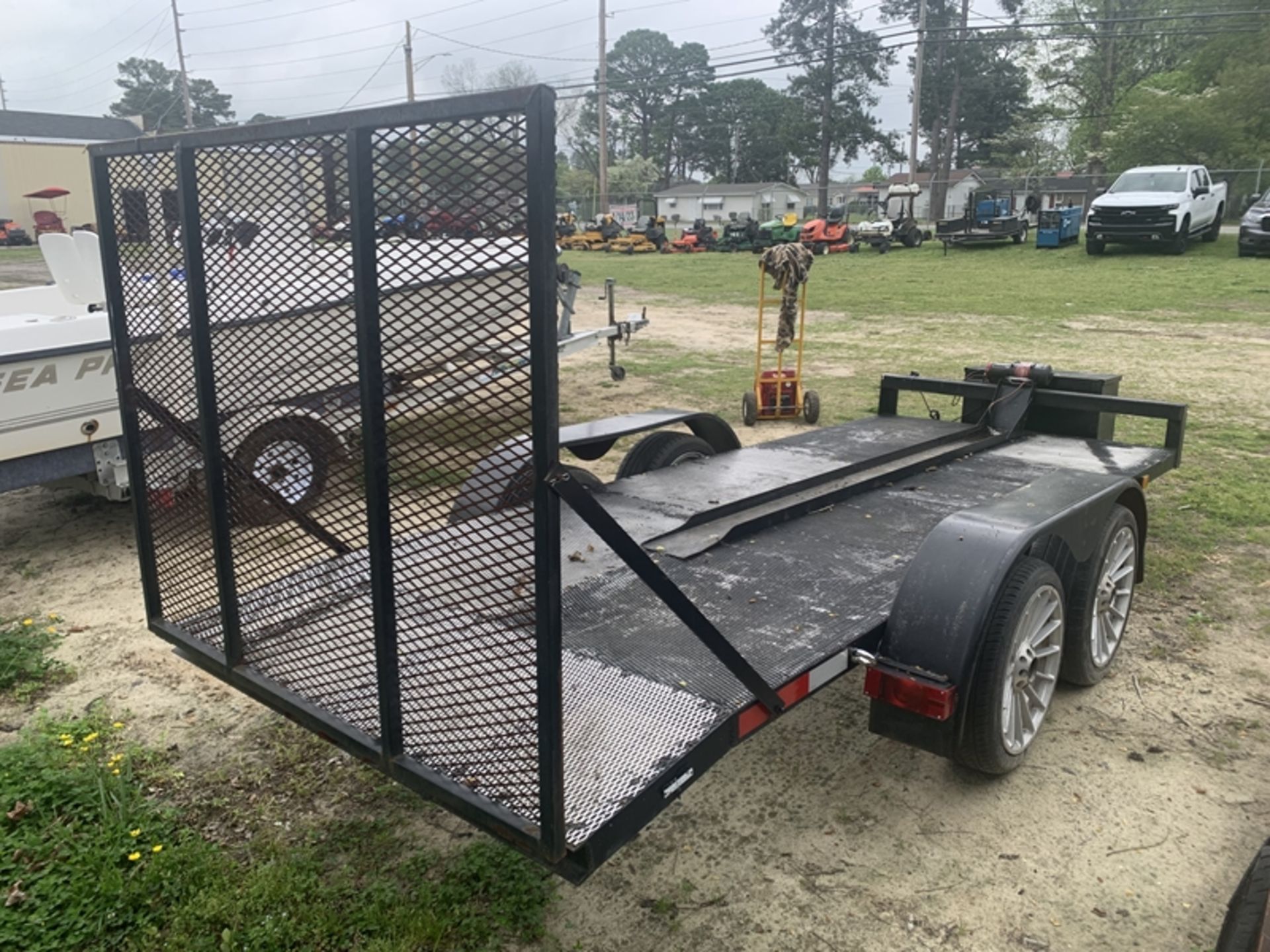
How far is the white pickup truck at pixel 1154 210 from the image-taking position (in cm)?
2173

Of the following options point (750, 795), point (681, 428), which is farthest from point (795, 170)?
point (750, 795)

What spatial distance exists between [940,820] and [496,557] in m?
1.69

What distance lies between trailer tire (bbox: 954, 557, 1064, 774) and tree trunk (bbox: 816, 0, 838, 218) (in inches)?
2146

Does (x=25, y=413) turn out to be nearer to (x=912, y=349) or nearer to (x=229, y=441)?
(x=229, y=441)

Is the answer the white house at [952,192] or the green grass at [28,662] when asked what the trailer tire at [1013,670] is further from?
the white house at [952,192]

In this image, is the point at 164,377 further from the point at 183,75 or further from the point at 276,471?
the point at 183,75

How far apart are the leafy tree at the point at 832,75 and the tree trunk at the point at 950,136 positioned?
13.1 feet

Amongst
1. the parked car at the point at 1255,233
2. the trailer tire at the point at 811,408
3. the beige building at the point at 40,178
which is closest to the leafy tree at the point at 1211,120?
the parked car at the point at 1255,233

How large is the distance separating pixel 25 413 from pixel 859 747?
14.8ft

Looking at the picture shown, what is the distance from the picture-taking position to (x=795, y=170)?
69938 millimetres

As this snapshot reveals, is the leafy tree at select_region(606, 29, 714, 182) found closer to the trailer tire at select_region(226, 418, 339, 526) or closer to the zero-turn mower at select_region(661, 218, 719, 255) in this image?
the zero-turn mower at select_region(661, 218, 719, 255)

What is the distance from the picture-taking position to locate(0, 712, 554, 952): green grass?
257 centimetres

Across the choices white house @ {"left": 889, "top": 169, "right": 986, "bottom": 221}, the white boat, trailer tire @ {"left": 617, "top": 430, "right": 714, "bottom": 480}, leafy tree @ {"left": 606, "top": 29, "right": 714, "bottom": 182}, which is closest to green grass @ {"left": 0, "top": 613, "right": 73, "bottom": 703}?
the white boat

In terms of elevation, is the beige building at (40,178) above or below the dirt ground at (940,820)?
above
